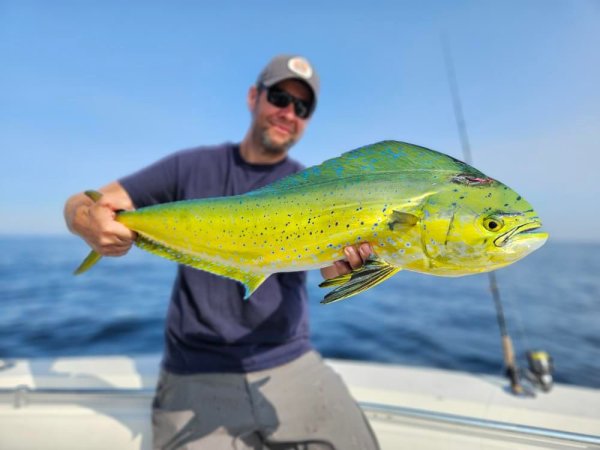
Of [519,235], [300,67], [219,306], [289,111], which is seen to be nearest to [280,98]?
[289,111]

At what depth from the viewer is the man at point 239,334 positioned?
2357 millimetres

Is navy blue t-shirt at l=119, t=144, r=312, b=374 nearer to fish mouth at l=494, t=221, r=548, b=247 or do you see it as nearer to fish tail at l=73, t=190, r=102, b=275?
fish tail at l=73, t=190, r=102, b=275

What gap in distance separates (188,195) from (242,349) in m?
1.23

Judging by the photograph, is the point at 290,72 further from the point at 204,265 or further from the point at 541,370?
the point at 541,370

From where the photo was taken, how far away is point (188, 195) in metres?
2.94

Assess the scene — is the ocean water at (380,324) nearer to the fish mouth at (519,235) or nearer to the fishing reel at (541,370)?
the fishing reel at (541,370)

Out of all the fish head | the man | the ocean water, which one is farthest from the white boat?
the ocean water

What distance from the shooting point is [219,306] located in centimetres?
269

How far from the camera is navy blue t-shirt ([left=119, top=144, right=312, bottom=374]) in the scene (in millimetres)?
2598

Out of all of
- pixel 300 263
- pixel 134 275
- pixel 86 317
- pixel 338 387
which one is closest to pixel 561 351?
pixel 338 387

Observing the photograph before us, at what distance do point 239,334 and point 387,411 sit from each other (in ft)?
4.21

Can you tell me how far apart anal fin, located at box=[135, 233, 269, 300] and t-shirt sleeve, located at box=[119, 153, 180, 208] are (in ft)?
2.82

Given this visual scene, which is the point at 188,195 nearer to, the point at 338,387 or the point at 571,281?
the point at 338,387

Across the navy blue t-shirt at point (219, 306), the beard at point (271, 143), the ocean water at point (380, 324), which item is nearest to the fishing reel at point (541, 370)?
the navy blue t-shirt at point (219, 306)
